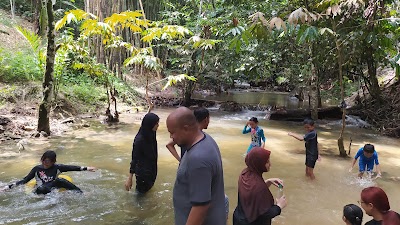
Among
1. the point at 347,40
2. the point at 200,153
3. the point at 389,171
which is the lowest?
the point at 389,171

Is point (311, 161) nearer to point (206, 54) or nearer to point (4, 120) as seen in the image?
point (4, 120)

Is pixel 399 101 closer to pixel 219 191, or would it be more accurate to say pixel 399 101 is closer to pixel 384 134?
pixel 384 134

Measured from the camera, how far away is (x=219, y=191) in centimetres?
226

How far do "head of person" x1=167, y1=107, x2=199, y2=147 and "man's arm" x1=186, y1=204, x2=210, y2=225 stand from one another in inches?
15.6

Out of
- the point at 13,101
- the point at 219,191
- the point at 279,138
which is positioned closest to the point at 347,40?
the point at 279,138

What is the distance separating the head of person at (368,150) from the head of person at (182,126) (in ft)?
14.8

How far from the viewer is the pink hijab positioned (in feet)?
9.20

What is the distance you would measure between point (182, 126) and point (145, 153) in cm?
253

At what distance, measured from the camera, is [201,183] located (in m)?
2.03

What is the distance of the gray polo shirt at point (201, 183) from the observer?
6.66ft

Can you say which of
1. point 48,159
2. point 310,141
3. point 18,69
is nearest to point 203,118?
point 48,159

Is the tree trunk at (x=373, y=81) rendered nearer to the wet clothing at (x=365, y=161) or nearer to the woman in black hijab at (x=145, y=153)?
the wet clothing at (x=365, y=161)

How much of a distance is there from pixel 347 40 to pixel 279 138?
4.05m

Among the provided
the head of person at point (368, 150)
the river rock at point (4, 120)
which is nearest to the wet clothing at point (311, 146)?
the head of person at point (368, 150)
